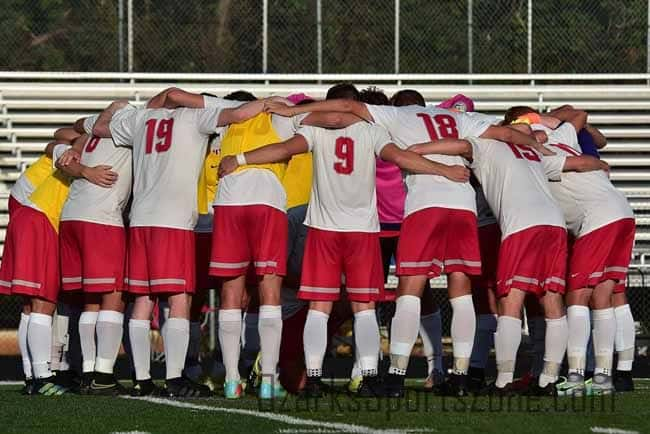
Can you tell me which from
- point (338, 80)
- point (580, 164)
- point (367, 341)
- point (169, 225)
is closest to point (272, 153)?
point (169, 225)

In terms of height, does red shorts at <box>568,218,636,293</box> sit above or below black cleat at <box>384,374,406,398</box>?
above

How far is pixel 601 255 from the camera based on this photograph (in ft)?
29.7

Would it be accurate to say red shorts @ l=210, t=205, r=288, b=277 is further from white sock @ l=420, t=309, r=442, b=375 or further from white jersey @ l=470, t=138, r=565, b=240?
white sock @ l=420, t=309, r=442, b=375

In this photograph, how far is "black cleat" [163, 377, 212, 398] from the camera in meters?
8.70

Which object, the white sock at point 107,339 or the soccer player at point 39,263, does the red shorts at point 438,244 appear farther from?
the soccer player at point 39,263

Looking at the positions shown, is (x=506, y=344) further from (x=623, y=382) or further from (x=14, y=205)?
(x=14, y=205)

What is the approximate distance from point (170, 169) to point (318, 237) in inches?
41.4

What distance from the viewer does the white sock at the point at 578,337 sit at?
8.78m

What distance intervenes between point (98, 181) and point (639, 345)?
301 inches

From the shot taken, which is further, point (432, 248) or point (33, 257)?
point (33, 257)

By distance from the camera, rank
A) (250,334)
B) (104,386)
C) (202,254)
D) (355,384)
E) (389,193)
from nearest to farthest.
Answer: (104,386), (355,384), (202,254), (250,334), (389,193)

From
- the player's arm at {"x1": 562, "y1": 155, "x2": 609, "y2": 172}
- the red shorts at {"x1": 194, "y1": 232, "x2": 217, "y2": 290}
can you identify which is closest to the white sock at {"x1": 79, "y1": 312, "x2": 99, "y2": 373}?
the red shorts at {"x1": 194, "y1": 232, "x2": 217, "y2": 290}

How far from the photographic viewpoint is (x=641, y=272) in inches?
595

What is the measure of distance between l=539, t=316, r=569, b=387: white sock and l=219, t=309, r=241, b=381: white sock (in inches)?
73.0
